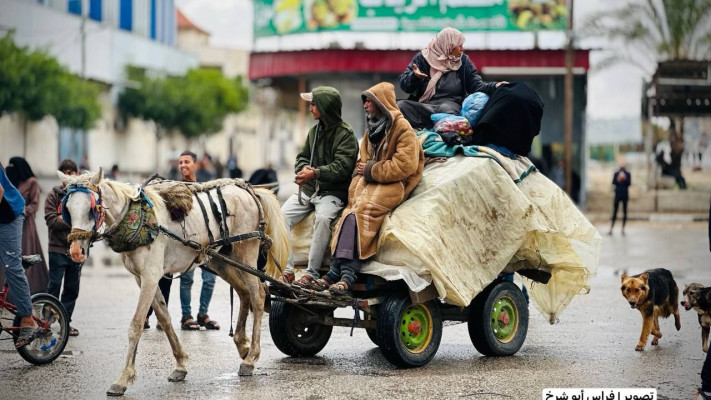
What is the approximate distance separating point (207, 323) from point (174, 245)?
3.22m

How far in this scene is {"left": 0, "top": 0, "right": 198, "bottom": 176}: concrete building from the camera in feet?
194

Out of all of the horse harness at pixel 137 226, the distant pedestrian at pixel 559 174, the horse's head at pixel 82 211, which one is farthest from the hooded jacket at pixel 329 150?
the distant pedestrian at pixel 559 174

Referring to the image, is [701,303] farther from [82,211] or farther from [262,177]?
[262,177]

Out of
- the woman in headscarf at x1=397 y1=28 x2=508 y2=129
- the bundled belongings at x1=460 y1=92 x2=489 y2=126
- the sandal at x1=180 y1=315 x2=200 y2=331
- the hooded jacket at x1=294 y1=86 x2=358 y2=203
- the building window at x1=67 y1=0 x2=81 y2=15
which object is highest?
the building window at x1=67 y1=0 x2=81 y2=15

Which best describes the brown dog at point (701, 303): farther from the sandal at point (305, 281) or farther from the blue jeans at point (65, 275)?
the blue jeans at point (65, 275)

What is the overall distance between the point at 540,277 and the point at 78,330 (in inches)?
201

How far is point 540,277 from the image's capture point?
432 inches

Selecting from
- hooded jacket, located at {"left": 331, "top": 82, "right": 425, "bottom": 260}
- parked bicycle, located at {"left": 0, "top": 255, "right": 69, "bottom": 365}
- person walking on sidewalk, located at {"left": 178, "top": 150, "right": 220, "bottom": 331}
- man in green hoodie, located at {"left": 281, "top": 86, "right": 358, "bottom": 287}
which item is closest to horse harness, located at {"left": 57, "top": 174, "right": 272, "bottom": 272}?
man in green hoodie, located at {"left": 281, "top": 86, "right": 358, "bottom": 287}

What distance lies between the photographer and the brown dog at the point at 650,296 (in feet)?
34.4

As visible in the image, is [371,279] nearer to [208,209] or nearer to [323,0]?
[208,209]

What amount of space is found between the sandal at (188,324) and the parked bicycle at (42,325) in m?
2.02

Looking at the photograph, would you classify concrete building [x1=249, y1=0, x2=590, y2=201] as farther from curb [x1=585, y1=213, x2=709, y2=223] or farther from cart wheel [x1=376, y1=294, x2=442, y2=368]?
cart wheel [x1=376, y1=294, x2=442, y2=368]

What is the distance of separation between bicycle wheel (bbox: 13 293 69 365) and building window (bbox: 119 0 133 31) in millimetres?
70774

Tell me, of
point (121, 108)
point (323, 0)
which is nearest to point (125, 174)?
point (121, 108)
